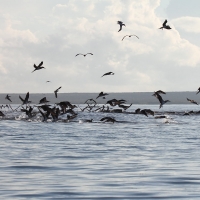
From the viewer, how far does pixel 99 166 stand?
734 inches

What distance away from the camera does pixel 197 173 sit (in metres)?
17.0

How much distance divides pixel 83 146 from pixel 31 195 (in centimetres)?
1183

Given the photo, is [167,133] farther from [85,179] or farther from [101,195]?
[101,195]

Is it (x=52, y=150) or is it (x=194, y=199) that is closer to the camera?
(x=194, y=199)

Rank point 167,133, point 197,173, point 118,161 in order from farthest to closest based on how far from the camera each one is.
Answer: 1. point 167,133
2. point 118,161
3. point 197,173

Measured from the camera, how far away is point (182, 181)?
51.3ft

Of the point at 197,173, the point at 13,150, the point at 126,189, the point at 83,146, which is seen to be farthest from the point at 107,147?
the point at 126,189

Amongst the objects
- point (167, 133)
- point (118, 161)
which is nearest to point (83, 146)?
point (118, 161)

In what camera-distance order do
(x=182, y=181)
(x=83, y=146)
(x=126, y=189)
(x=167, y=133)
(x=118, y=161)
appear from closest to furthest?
1. (x=126, y=189)
2. (x=182, y=181)
3. (x=118, y=161)
4. (x=83, y=146)
5. (x=167, y=133)

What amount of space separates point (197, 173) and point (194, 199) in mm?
3893

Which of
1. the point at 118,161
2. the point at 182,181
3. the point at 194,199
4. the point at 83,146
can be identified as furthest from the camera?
the point at 83,146

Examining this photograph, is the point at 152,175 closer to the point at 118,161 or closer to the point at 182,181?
the point at 182,181

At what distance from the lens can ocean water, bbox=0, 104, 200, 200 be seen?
14.1 m

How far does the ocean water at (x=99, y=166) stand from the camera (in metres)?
14.1
